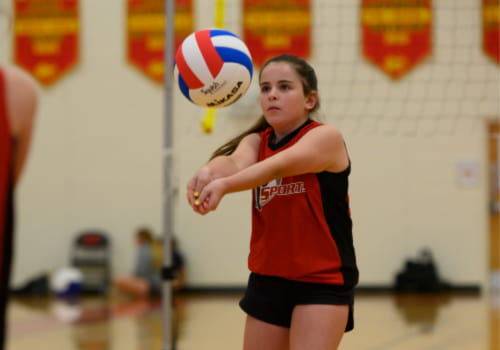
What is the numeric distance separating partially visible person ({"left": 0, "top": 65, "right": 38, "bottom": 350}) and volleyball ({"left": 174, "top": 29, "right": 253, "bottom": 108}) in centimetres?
159

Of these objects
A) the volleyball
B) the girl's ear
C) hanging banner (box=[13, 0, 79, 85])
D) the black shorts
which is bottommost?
the black shorts

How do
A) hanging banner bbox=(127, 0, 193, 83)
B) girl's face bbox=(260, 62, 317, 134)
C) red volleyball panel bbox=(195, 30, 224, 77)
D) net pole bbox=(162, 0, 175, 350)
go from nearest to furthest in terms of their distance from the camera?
girl's face bbox=(260, 62, 317, 134) < red volleyball panel bbox=(195, 30, 224, 77) < net pole bbox=(162, 0, 175, 350) < hanging banner bbox=(127, 0, 193, 83)

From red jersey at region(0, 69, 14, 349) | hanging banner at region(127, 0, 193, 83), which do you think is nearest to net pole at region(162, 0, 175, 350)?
red jersey at region(0, 69, 14, 349)

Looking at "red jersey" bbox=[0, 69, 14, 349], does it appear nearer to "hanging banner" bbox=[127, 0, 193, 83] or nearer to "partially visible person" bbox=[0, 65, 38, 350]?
"partially visible person" bbox=[0, 65, 38, 350]

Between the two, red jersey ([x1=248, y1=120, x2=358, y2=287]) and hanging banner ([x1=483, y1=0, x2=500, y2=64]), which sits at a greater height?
hanging banner ([x1=483, y1=0, x2=500, y2=64])

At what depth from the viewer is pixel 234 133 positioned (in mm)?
10711

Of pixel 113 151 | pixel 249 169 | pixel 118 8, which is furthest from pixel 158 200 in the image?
pixel 249 169

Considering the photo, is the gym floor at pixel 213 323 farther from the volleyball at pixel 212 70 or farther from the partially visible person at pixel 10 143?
the partially visible person at pixel 10 143

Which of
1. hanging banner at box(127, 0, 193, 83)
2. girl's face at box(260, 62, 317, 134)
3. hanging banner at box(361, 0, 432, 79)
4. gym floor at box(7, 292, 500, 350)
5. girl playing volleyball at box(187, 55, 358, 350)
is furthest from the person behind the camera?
hanging banner at box(127, 0, 193, 83)

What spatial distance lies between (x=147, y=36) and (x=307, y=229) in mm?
8633

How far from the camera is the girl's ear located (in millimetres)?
2834

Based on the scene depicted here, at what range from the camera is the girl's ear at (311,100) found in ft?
9.30

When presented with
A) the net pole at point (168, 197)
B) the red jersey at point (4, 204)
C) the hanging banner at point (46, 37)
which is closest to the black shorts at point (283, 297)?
the red jersey at point (4, 204)

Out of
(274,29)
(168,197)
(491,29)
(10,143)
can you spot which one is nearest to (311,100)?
(10,143)
